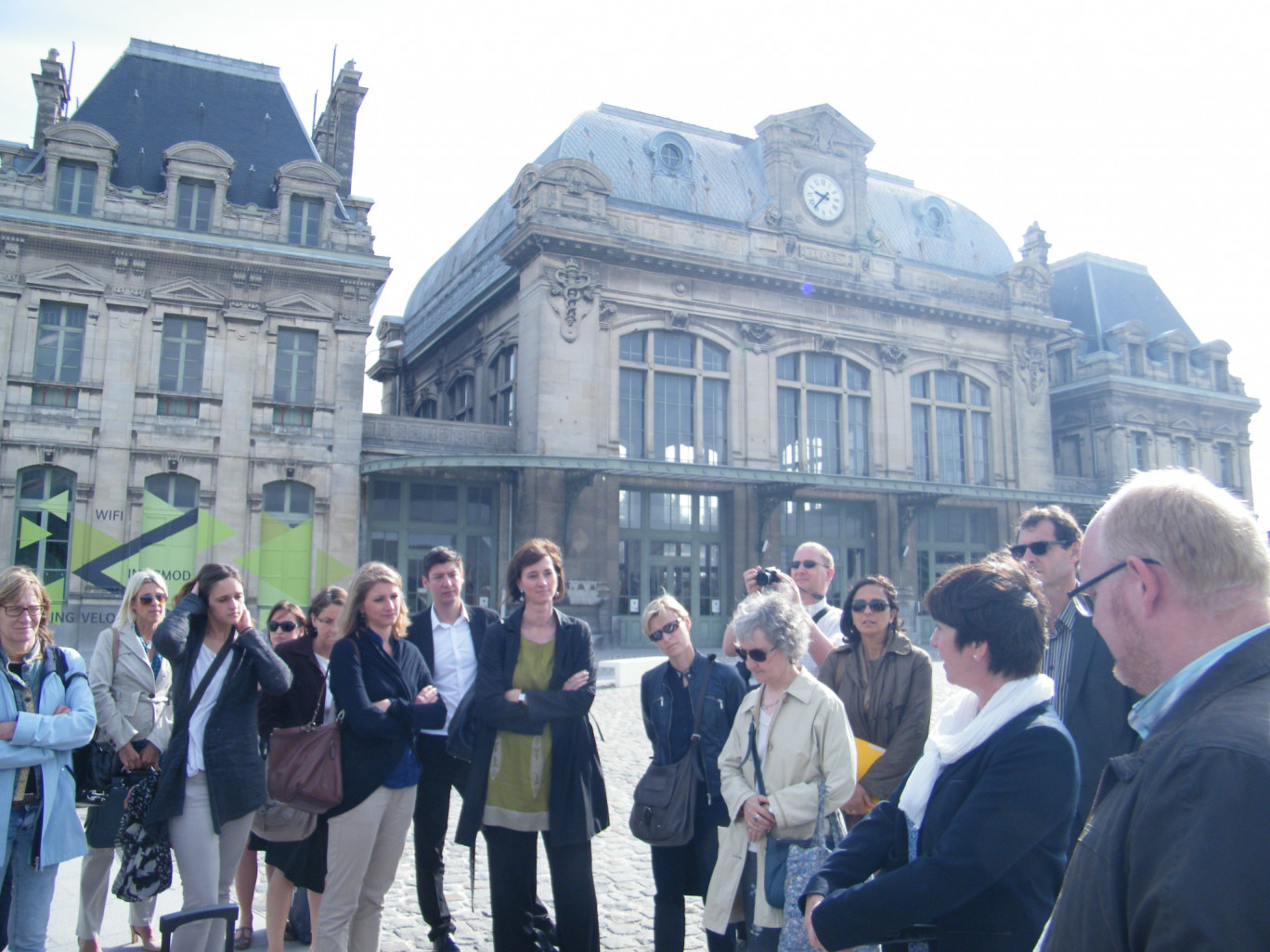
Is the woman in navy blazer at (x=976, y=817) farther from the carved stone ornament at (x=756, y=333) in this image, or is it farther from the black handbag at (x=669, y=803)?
the carved stone ornament at (x=756, y=333)

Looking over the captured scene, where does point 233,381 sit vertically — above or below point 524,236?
below

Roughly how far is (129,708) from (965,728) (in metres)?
4.40

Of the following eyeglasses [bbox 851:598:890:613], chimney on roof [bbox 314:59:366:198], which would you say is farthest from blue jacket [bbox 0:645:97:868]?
chimney on roof [bbox 314:59:366:198]

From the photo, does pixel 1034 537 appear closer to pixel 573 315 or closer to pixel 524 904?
pixel 524 904

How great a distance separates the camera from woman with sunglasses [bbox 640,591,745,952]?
176 inches

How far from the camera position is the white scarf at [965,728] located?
2.59 meters

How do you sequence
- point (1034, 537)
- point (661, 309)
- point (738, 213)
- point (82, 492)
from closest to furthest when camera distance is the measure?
point (1034, 537)
point (82, 492)
point (661, 309)
point (738, 213)

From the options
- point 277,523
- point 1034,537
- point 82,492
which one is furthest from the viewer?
point 277,523

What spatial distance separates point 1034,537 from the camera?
175 inches

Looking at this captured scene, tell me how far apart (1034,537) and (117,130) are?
2367 cm

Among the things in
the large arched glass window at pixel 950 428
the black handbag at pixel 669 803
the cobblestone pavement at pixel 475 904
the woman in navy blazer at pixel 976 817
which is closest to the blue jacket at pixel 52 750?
the cobblestone pavement at pixel 475 904

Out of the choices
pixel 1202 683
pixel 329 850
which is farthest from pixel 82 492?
pixel 1202 683

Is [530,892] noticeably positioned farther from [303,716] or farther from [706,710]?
[303,716]

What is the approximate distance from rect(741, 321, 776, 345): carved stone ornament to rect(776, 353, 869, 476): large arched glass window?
2.57ft
